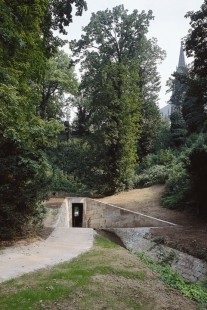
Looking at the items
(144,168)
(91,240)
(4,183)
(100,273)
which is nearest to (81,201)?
(144,168)

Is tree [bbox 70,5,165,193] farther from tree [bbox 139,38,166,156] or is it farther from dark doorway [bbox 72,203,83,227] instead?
tree [bbox 139,38,166,156]

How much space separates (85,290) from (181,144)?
22.6 metres

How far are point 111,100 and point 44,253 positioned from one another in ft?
49.5

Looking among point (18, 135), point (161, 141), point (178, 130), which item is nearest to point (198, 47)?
point (18, 135)

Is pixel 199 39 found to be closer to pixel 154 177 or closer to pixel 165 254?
pixel 165 254

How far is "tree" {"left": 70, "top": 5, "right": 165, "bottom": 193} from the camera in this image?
64.3ft

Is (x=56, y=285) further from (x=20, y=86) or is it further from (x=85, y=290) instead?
(x=20, y=86)

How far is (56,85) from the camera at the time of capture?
108 feet

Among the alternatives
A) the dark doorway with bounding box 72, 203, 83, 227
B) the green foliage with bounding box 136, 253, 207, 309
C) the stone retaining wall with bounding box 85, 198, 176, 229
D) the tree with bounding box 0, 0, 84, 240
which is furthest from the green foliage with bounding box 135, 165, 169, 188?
the green foliage with bounding box 136, 253, 207, 309

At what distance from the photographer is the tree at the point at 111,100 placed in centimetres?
1961

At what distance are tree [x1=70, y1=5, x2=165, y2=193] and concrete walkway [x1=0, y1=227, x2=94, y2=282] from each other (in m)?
10.9

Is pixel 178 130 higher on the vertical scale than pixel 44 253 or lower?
higher

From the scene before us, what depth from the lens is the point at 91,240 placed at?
8.38 meters

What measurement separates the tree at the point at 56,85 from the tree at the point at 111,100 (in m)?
10.1
